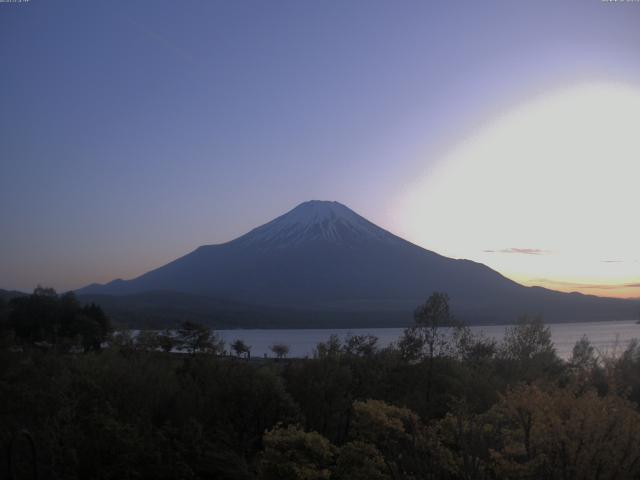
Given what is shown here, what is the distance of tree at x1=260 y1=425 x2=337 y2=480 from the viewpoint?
912cm

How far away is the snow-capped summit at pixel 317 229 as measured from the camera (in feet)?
552

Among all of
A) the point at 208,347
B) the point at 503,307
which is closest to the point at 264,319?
the point at 503,307

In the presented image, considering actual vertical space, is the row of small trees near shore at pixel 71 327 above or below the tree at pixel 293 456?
above

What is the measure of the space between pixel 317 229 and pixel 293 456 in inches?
6492

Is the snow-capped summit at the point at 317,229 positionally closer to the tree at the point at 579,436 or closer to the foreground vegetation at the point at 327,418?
the foreground vegetation at the point at 327,418

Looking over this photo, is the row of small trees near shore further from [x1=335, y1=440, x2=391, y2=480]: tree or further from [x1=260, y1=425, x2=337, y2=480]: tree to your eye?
[x1=335, y1=440, x2=391, y2=480]: tree

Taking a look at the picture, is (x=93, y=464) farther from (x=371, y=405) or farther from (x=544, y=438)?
(x=544, y=438)

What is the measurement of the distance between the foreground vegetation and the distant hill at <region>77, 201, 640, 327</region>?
244 feet

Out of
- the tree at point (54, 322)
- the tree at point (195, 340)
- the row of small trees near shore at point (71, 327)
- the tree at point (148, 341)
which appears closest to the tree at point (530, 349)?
the tree at point (195, 340)

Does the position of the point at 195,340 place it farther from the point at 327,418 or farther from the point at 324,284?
the point at 324,284

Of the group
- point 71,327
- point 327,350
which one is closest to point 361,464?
point 327,350

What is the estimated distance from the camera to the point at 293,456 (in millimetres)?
9469

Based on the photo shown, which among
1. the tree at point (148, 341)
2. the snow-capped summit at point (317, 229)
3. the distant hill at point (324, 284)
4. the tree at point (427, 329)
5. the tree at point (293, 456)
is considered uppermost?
the snow-capped summit at point (317, 229)

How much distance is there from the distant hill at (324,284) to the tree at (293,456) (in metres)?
81.9
